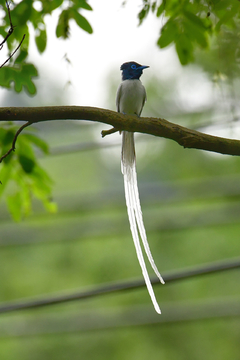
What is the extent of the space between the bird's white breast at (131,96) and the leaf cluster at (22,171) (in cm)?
78

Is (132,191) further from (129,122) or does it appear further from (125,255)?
(125,255)

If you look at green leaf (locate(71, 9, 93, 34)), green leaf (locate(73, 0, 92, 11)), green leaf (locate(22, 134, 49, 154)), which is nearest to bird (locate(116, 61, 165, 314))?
green leaf (locate(22, 134, 49, 154))

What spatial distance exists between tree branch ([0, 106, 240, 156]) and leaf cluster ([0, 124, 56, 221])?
632 millimetres

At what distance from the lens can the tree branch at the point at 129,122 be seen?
1.44m

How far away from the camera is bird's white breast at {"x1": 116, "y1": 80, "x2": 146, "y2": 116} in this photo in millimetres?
2807

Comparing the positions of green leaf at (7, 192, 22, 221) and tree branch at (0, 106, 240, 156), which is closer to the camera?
tree branch at (0, 106, 240, 156)

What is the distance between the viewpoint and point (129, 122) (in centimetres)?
155

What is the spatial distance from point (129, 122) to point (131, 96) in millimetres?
1301

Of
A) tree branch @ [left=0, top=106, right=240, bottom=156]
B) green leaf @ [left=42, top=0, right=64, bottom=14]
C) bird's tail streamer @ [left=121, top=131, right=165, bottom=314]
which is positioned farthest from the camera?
bird's tail streamer @ [left=121, top=131, right=165, bottom=314]

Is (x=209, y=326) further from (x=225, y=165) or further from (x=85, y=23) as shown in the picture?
(x=85, y=23)

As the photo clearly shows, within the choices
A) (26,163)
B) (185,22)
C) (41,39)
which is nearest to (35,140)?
(26,163)

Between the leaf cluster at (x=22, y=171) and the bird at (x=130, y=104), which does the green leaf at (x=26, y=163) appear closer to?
the leaf cluster at (x=22, y=171)

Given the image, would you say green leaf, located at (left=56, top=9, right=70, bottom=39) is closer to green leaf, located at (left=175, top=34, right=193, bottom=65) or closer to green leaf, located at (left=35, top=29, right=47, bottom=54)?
green leaf, located at (left=35, top=29, right=47, bottom=54)

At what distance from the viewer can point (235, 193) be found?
19.7ft
